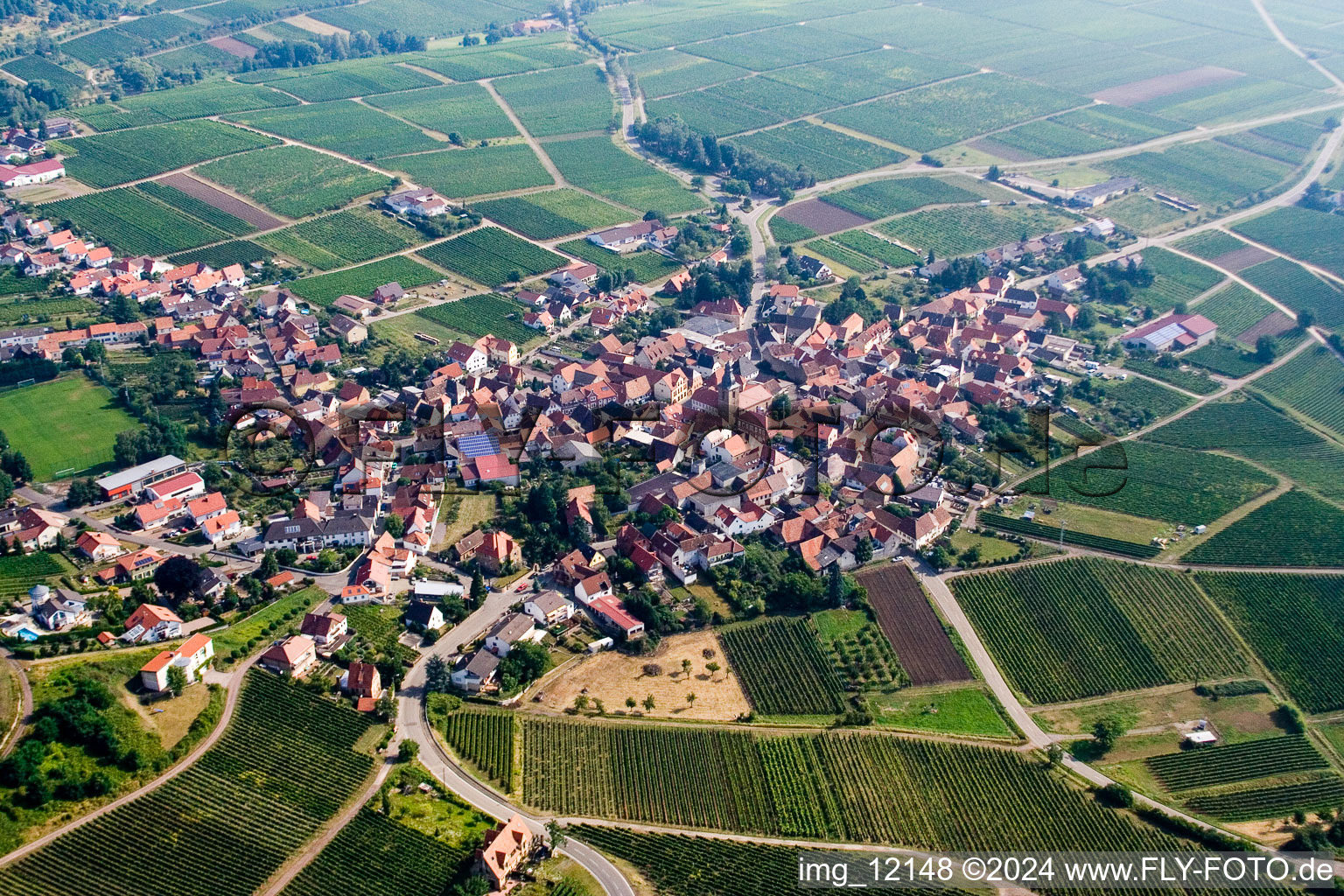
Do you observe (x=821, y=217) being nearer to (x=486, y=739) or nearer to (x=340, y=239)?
(x=340, y=239)

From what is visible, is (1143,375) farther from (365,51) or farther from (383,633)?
(365,51)

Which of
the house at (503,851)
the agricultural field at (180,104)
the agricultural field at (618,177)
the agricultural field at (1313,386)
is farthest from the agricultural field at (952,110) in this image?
the house at (503,851)

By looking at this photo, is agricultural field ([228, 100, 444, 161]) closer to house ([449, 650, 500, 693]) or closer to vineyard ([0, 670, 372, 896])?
house ([449, 650, 500, 693])

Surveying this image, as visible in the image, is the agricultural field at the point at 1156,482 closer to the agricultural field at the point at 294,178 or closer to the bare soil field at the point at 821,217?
the bare soil field at the point at 821,217

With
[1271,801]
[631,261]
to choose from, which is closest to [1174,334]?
[631,261]

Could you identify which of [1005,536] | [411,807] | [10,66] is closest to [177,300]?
[411,807]
